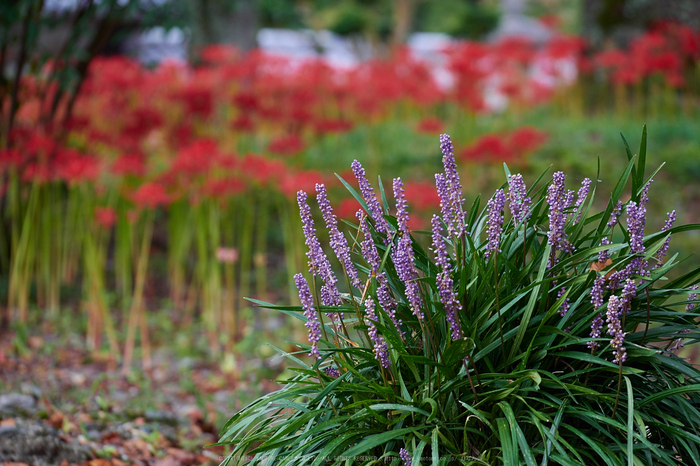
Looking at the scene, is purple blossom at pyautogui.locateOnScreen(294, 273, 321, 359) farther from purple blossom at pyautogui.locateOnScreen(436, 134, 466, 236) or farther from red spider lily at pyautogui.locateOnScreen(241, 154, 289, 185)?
red spider lily at pyautogui.locateOnScreen(241, 154, 289, 185)

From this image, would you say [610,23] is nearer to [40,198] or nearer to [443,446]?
[40,198]

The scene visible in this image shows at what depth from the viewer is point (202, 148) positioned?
11.4ft

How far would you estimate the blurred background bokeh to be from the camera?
360 centimetres

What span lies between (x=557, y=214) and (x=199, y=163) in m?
2.50

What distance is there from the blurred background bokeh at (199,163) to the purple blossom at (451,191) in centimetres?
177

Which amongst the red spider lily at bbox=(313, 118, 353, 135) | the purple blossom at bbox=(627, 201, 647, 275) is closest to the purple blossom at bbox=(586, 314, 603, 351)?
the purple blossom at bbox=(627, 201, 647, 275)

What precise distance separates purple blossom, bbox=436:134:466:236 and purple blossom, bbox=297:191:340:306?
285 mm

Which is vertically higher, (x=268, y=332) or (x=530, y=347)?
(x=530, y=347)

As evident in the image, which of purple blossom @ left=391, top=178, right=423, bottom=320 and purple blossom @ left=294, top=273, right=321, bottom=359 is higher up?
purple blossom @ left=391, top=178, right=423, bottom=320

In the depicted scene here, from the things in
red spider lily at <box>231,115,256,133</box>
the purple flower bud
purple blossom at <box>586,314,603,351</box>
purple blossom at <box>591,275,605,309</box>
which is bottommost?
the purple flower bud

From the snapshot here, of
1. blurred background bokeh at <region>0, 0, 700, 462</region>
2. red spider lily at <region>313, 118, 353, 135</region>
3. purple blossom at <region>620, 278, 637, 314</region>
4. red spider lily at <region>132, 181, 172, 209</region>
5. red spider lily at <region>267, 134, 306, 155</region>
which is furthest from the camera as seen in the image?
red spider lily at <region>313, 118, 353, 135</region>

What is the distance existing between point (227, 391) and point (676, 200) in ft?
14.5

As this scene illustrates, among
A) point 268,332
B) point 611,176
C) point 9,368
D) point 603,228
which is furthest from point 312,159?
point 603,228

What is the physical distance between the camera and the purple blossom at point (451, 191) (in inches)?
52.2
